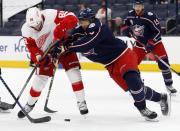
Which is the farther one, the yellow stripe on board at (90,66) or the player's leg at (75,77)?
the yellow stripe on board at (90,66)

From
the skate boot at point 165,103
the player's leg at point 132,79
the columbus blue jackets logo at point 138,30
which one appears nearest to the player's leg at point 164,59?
the columbus blue jackets logo at point 138,30

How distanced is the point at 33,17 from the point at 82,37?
1.47ft

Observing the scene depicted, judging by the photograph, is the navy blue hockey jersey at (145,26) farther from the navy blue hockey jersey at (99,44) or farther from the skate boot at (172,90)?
the navy blue hockey jersey at (99,44)

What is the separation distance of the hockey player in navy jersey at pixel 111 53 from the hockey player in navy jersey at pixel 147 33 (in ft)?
4.19

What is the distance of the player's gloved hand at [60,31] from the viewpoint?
311cm

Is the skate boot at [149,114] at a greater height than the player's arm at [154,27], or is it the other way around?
the player's arm at [154,27]

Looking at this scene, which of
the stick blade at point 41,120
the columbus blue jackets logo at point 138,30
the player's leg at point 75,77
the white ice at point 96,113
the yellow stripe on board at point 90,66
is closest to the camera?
the white ice at point 96,113

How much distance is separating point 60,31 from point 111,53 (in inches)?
17.4

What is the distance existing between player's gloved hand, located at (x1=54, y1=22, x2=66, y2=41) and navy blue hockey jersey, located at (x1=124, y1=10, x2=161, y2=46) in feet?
5.05

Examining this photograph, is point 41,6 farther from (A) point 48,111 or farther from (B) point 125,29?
(A) point 48,111

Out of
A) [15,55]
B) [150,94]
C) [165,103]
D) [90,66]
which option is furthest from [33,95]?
[15,55]

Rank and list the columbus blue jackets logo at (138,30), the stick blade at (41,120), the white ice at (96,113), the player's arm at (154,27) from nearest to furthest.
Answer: the white ice at (96,113) < the stick blade at (41,120) < the player's arm at (154,27) < the columbus blue jackets logo at (138,30)

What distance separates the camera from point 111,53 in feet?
10.3

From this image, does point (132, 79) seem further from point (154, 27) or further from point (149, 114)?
point (154, 27)
